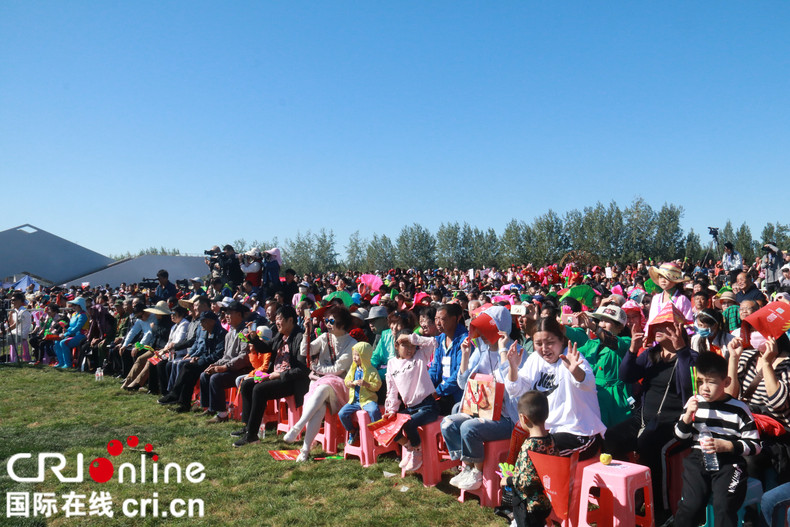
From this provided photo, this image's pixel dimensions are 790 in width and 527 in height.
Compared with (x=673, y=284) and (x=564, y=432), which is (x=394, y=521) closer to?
(x=564, y=432)

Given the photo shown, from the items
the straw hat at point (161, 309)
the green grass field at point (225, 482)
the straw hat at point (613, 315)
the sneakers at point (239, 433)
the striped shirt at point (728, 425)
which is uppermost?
the straw hat at point (161, 309)

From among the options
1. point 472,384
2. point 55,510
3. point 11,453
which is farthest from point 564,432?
point 11,453

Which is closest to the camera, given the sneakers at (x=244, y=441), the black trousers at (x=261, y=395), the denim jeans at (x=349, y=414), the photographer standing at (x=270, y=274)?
the denim jeans at (x=349, y=414)

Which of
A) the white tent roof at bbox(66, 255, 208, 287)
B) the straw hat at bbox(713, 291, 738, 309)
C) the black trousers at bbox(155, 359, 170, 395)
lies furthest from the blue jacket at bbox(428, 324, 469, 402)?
the white tent roof at bbox(66, 255, 208, 287)

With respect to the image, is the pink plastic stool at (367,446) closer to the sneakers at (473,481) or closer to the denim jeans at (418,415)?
the denim jeans at (418,415)

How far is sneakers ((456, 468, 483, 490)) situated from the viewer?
13.6 ft

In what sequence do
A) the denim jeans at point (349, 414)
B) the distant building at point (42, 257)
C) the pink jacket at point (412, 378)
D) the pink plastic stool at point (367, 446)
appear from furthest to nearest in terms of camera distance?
the distant building at point (42, 257), the denim jeans at point (349, 414), the pink plastic stool at point (367, 446), the pink jacket at point (412, 378)

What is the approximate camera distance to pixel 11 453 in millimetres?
5887

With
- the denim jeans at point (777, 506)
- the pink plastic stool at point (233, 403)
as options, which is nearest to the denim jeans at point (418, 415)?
the denim jeans at point (777, 506)

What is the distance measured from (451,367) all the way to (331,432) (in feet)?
5.17

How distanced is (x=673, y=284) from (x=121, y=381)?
31.6ft

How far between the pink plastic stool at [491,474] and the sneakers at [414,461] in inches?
22.7

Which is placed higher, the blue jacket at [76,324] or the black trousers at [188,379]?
the blue jacket at [76,324]

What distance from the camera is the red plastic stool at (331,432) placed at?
5.72 m
